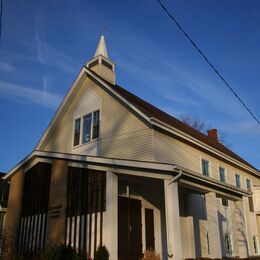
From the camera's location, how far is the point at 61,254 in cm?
1052

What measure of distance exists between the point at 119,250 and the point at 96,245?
124cm

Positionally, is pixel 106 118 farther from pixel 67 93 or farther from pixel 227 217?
pixel 227 217

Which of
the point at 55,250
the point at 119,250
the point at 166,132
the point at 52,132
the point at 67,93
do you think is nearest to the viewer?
the point at 55,250

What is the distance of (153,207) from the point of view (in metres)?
15.2

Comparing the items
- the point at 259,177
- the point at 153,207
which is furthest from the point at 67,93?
the point at 259,177

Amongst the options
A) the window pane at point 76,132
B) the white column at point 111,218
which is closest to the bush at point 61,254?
the white column at point 111,218

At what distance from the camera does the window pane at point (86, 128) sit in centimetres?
1762

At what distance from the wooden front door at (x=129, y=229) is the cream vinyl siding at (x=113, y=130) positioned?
2059mm

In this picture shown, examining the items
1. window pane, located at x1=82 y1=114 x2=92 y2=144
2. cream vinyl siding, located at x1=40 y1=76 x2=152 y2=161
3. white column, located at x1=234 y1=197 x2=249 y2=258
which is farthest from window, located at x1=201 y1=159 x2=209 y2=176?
window pane, located at x1=82 y1=114 x2=92 y2=144

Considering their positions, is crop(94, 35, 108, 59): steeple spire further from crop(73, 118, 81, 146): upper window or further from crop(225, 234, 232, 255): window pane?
crop(225, 234, 232, 255): window pane

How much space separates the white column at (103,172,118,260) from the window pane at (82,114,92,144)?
617 centimetres

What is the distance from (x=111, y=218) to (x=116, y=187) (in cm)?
106

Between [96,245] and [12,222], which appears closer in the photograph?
[96,245]

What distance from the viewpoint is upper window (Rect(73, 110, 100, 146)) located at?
56.8 ft
